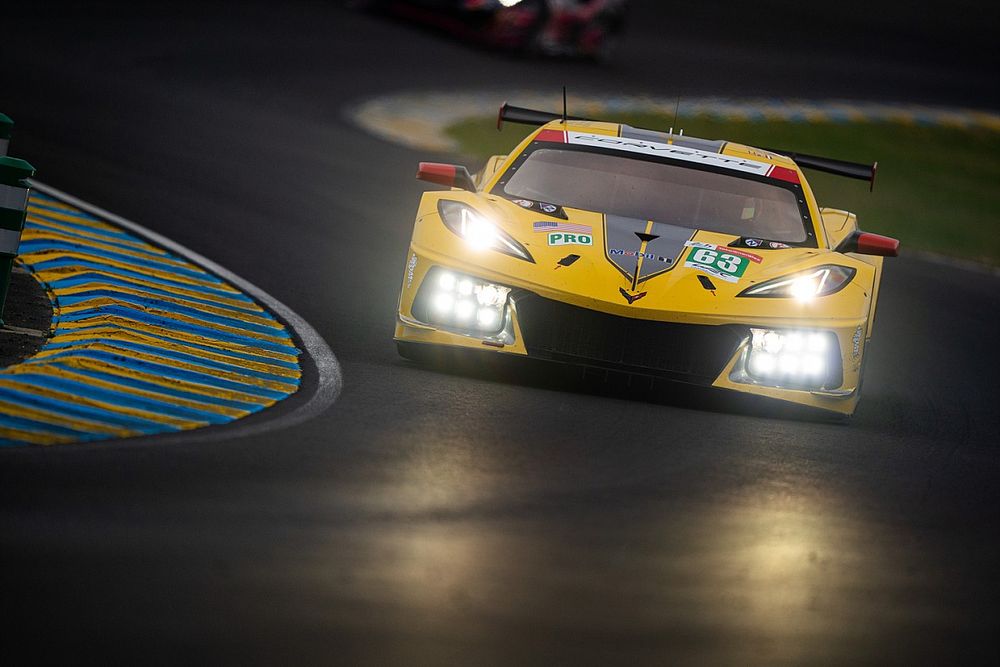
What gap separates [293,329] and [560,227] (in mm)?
1691

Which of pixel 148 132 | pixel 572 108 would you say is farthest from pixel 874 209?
pixel 148 132

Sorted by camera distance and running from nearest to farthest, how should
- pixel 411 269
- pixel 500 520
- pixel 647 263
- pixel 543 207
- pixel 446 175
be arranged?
pixel 500 520, pixel 647 263, pixel 411 269, pixel 543 207, pixel 446 175

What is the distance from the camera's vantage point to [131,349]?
7.40 m

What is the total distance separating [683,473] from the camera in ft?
21.1

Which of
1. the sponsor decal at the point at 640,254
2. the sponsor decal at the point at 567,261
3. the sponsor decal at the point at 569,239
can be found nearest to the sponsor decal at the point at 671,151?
the sponsor decal at the point at 569,239

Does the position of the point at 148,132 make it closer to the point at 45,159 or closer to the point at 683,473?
the point at 45,159

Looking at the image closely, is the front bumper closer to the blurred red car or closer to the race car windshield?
the race car windshield

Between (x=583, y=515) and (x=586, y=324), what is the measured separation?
6.07 ft

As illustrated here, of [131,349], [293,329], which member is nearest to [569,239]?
[293,329]

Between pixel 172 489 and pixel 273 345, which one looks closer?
pixel 172 489

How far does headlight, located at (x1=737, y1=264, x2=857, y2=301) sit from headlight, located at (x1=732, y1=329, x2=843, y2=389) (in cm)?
19

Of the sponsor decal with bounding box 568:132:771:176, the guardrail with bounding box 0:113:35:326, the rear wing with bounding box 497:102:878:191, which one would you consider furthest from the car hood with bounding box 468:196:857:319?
the guardrail with bounding box 0:113:35:326

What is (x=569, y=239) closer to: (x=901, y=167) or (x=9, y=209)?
(x=9, y=209)

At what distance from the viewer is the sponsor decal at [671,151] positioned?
8953 millimetres
